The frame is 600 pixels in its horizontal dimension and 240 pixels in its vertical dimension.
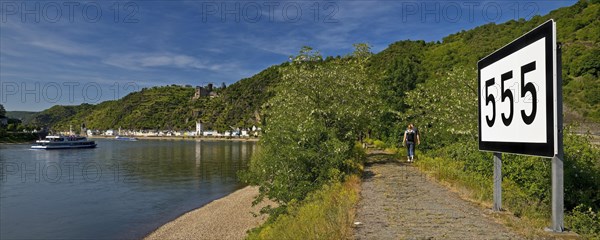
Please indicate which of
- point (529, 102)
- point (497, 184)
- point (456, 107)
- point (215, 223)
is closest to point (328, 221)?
point (497, 184)

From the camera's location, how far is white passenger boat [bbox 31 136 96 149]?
91.1 m

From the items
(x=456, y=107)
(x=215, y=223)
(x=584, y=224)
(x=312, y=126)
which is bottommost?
(x=215, y=223)

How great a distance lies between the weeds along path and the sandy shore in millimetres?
9123

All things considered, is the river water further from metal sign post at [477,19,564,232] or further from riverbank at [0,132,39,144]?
riverbank at [0,132,39,144]

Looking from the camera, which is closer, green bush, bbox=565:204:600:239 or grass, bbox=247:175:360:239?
grass, bbox=247:175:360:239

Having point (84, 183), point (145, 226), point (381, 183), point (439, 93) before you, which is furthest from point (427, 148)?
point (84, 183)

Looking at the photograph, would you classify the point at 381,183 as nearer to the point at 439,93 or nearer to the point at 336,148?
the point at 336,148

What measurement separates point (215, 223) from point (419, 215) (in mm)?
15975

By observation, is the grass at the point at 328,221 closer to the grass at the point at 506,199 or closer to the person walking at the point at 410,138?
the grass at the point at 506,199

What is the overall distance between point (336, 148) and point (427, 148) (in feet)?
35.3

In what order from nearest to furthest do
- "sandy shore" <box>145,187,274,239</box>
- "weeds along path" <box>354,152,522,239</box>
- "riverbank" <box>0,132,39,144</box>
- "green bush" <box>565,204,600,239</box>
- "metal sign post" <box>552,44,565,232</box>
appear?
1. "metal sign post" <box>552,44,565,232</box>
2. "weeds along path" <box>354,152,522,239</box>
3. "green bush" <box>565,204,600,239</box>
4. "sandy shore" <box>145,187,274,239</box>
5. "riverbank" <box>0,132,39,144</box>

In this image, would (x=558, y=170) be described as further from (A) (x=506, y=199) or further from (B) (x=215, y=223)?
(B) (x=215, y=223)

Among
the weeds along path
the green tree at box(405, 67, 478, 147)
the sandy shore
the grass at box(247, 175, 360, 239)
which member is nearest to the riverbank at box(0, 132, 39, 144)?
the sandy shore

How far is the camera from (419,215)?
25.0ft
